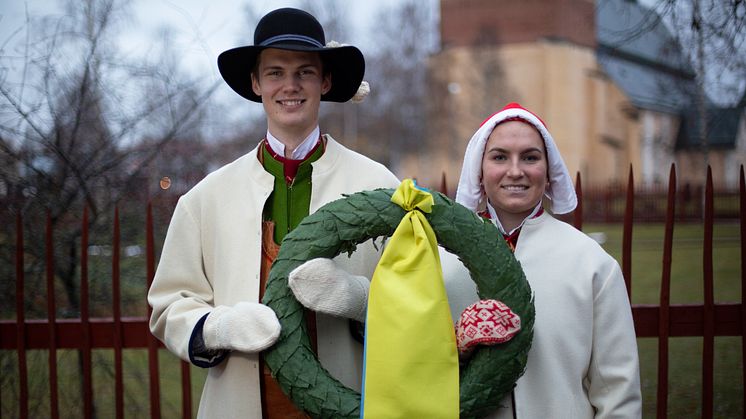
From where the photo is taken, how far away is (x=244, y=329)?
2.67m

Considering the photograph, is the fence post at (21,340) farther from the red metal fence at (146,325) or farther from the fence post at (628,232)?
the fence post at (628,232)

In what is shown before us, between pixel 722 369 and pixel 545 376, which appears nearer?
pixel 545 376

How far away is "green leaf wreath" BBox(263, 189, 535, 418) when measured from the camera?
2564 mm

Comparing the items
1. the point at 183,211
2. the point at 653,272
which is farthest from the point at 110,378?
the point at 653,272

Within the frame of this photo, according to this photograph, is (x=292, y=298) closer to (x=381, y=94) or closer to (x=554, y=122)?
(x=381, y=94)

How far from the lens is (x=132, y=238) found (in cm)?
540

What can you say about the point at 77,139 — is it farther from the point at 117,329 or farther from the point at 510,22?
the point at 510,22

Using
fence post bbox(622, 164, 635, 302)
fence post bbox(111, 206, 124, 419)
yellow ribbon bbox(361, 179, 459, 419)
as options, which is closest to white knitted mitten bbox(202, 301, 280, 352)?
yellow ribbon bbox(361, 179, 459, 419)

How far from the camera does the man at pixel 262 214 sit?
9.73ft

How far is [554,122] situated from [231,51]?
39.9 m

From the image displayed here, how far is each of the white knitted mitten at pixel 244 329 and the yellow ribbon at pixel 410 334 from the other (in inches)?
13.8

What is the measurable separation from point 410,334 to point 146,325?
246 cm

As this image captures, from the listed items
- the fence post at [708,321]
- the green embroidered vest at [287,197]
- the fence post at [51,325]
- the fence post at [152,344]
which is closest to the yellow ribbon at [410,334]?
the green embroidered vest at [287,197]

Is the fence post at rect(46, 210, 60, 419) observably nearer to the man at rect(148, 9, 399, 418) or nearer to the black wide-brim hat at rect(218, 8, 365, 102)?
the man at rect(148, 9, 399, 418)
